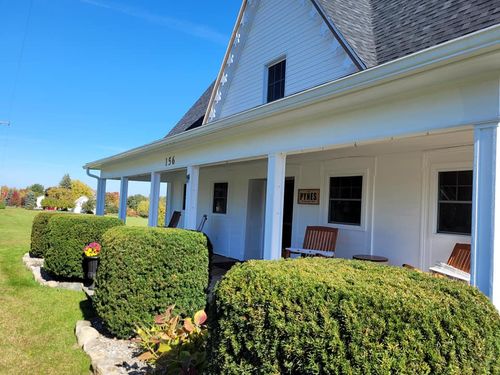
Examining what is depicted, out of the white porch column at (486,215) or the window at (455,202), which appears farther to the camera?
the window at (455,202)

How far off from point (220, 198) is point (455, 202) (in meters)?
6.93

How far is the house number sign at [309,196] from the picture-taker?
305 inches

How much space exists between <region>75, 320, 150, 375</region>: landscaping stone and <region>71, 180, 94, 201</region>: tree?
41.1 m

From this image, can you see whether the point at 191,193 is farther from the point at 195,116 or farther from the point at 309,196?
the point at 195,116

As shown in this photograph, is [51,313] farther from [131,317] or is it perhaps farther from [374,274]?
[374,274]

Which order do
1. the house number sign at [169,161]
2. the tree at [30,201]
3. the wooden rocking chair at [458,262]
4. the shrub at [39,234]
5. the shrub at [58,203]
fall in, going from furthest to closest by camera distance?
the tree at [30,201] < the shrub at [58,203] < the shrub at [39,234] < the house number sign at [169,161] < the wooden rocking chair at [458,262]

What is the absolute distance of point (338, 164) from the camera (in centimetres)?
735

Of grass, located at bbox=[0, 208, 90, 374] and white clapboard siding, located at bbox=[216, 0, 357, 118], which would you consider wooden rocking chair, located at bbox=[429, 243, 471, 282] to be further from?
grass, located at bbox=[0, 208, 90, 374]

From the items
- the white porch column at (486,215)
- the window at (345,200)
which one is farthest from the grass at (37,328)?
the window at (345,200)

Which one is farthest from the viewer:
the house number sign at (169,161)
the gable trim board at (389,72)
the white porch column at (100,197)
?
the white porch column at (100,197)

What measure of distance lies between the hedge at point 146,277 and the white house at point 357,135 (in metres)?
1.37

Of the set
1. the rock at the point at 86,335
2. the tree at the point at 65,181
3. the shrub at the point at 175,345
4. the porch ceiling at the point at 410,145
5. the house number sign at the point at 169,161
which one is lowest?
the rock at the point at 86,335

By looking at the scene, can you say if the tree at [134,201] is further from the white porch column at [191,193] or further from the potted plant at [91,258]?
the potted plant at [91,258]

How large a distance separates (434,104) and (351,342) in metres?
2.51
